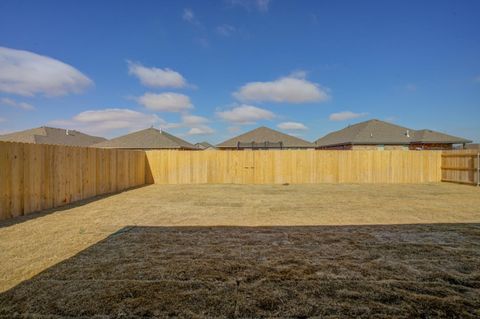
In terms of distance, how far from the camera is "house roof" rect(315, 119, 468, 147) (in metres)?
21.2

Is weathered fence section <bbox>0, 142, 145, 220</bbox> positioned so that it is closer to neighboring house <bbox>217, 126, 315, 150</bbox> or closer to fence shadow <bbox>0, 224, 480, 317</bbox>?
fence shadow <bbox>0, 224, 480, 317</bbox>

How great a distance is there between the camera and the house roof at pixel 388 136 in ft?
69.6

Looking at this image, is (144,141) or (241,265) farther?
(144,141)

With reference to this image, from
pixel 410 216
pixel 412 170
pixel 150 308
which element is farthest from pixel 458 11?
pixel 150 308

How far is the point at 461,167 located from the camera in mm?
12617

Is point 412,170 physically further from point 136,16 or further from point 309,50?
point 136,16

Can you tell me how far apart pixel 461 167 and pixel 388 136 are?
9582mm

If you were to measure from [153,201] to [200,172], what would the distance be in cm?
556

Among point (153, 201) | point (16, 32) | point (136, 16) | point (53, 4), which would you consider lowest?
point (153, 201)

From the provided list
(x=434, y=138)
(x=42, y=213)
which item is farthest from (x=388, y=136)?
(x=42, y=213)

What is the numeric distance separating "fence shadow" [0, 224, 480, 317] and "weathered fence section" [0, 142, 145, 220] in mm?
3263

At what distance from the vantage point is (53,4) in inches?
344

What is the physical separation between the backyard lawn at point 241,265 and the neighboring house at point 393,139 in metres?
16.6

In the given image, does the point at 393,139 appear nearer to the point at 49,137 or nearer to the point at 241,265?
the point at 241,265
